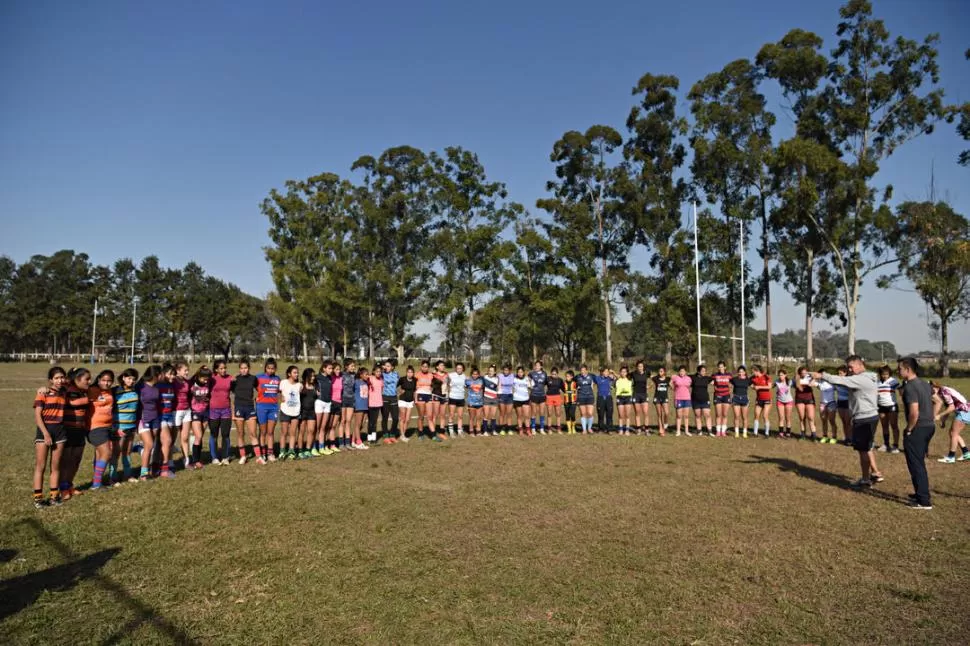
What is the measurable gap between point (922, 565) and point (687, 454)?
6671 millimetres

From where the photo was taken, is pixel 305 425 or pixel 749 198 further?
pixel 749 198

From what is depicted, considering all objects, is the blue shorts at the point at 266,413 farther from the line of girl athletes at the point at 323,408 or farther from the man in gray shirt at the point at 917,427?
the man in gray shirt at the point at 917,427

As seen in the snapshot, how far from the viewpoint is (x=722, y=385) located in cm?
1569

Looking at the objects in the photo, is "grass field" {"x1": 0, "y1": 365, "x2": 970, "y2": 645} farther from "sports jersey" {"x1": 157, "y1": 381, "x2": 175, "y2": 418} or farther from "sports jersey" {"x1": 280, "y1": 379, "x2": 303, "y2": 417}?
"sports jersey" {"x1": 280, "y1": 379, "x2": 303, "y2": 417}

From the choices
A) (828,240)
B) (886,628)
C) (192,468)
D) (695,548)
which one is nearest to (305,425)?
(192,468)

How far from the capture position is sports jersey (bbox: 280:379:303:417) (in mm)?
11883

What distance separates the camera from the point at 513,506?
837cm

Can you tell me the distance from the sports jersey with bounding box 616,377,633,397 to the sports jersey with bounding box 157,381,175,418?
11218 mm

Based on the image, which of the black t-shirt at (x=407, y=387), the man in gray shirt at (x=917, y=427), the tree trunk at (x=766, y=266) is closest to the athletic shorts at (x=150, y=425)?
the black t-shirt at (x=407, y=387)

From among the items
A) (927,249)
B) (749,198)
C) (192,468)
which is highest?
(749,198)

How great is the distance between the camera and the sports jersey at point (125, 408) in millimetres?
9594

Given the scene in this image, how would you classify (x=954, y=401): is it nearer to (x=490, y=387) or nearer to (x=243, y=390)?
(x=490, y=387)

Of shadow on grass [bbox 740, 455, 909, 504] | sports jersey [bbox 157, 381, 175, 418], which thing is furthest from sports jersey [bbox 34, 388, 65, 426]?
shadow on grass [bbox 740, 455, 909, 504]

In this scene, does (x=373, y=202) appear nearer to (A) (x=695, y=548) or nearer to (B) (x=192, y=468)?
(B) (x=192, y=468)
